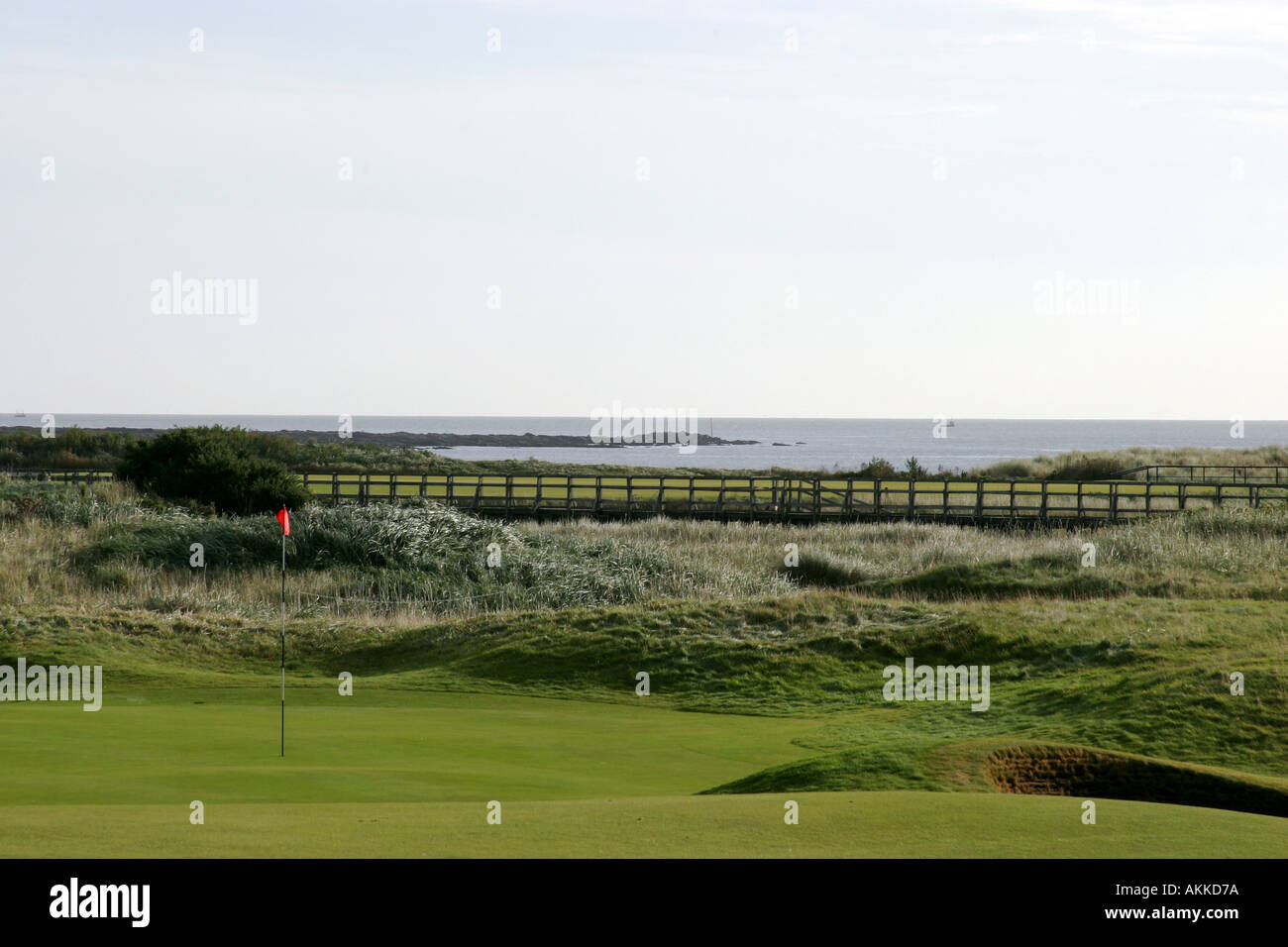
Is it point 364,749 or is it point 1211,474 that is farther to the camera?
point 1211,474

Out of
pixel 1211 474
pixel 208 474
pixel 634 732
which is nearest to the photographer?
pixel 634 732

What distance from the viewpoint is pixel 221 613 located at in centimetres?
2394

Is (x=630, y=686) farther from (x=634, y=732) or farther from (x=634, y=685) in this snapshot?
(x=634, y=732)

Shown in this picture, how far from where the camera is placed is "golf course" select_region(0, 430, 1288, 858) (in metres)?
7.21

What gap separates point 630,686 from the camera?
19.5 meters

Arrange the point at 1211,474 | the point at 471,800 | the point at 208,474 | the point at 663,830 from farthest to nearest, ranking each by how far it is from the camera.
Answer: the point at 1211,474
the point at 208,474
the point at 471,800
the point at 663,830

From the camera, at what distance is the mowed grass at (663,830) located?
6.25 metres

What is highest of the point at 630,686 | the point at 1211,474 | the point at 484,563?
the point at 1211,474

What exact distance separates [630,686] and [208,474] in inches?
815

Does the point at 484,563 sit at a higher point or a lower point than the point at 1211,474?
lower

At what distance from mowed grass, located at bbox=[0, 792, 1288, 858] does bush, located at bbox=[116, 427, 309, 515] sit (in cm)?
2851

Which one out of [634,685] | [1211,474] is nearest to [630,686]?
[634,685]

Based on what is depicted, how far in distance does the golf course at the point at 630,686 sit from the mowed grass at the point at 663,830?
0.04 meters
